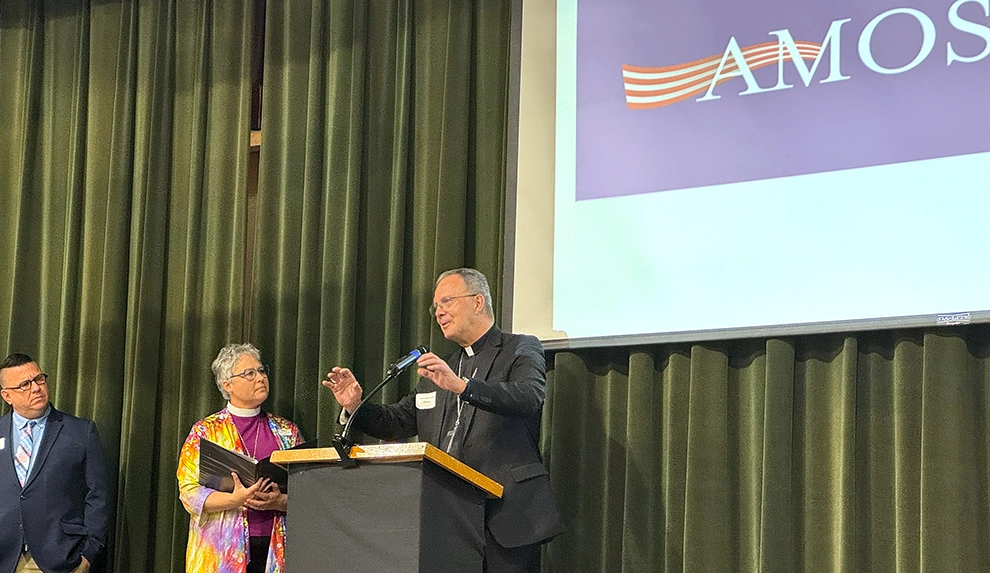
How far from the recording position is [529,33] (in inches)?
196

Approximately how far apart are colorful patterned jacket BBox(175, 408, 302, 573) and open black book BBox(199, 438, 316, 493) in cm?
11

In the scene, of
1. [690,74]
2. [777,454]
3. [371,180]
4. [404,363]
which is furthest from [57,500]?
[690,74]

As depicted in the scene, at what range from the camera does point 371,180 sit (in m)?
5.25

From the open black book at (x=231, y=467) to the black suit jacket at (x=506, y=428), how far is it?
1.33 feet

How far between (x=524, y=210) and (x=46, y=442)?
2154 mm

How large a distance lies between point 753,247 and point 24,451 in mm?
3013

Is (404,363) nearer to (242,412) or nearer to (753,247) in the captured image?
(753,247)

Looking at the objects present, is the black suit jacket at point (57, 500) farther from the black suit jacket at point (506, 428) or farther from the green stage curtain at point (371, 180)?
the black suit jacket at point (506, 428)

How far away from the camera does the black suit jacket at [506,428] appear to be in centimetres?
384

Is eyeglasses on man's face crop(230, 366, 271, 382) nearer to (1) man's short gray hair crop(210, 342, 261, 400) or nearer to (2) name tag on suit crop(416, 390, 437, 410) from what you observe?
(1) man's short gray hair crop(210, 342, 261, 400)

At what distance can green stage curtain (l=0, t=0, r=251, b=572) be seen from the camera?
5496 millimetres

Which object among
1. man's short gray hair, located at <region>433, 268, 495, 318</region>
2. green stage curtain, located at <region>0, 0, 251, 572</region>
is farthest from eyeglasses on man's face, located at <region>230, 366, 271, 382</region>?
man's short gray hair, located at <region>433, 268, 495, 318</region>

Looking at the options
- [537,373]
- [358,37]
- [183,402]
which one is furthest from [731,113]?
[183,402]

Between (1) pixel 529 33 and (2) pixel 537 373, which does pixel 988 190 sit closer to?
(2) pixel 537 373
